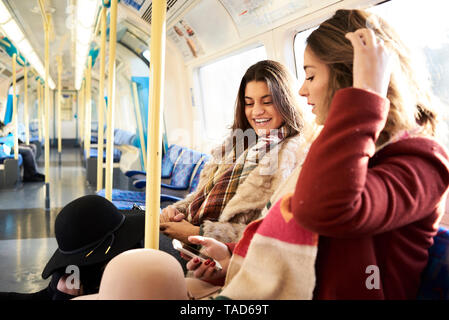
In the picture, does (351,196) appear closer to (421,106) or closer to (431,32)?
(421,106)

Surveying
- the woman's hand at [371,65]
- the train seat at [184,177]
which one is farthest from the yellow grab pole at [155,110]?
the train seat at [184,177]

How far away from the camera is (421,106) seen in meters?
1.06

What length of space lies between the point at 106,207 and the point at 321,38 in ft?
3.99

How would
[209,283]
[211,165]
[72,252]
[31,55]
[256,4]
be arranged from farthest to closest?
[31,55] → [256,4] → [211,165] → [72,252] → [209,283]

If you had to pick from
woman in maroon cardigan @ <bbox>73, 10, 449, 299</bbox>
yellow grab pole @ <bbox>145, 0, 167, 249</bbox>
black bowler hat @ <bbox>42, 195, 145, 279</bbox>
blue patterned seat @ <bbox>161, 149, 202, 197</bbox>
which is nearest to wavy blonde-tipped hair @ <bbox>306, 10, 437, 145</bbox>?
woman in maroon cardigan @ <bbox>73, 10, 449, 299</bbox>

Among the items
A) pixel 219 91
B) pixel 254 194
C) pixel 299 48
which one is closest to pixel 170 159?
pixel 219 91

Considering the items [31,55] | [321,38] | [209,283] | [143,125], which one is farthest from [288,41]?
[31,55]

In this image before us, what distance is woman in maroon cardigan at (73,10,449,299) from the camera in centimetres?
85

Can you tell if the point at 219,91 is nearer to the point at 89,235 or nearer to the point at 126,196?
the point at 126,196

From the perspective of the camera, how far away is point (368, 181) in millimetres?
869

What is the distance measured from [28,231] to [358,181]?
4517mm

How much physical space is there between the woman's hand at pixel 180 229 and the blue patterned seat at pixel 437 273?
116 cm

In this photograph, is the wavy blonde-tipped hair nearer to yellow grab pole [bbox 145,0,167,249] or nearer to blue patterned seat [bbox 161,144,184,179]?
yellow grab pole [bbox 145,0,167,249]

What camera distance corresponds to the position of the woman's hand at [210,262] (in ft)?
4.33
